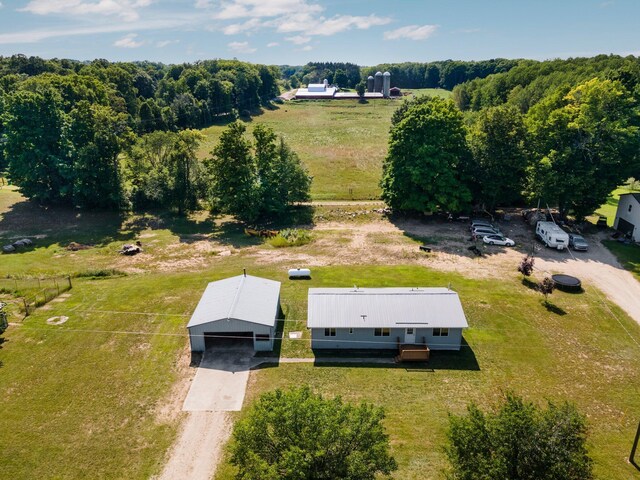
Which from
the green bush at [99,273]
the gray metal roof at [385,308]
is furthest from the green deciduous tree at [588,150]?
the green bush at [99,273]

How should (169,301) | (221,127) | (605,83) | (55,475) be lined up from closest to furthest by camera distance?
(55,475), (169,301), (605,83), (221,127)

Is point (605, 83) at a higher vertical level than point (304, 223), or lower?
higher

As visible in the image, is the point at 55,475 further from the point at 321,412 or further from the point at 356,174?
the point at 356,174

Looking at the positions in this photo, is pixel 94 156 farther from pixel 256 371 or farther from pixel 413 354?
pixel 413 354

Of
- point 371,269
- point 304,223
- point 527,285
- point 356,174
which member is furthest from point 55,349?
point 356,174

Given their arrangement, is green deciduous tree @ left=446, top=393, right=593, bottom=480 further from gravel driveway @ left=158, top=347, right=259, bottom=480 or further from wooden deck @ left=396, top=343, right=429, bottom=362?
gravel driveway @ left=158, top=347, right=259, bottom=480

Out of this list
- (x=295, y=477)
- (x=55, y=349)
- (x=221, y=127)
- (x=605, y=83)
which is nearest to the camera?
(x=295, y=477)

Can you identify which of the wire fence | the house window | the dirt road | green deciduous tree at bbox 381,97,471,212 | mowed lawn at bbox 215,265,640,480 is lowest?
the dirt road

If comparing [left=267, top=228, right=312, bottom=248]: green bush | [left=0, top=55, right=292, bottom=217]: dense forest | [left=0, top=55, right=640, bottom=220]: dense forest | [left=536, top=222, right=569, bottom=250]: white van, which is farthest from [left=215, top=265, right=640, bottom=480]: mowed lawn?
[left=0, top=55, right=292, bottom=217]: dense forest
